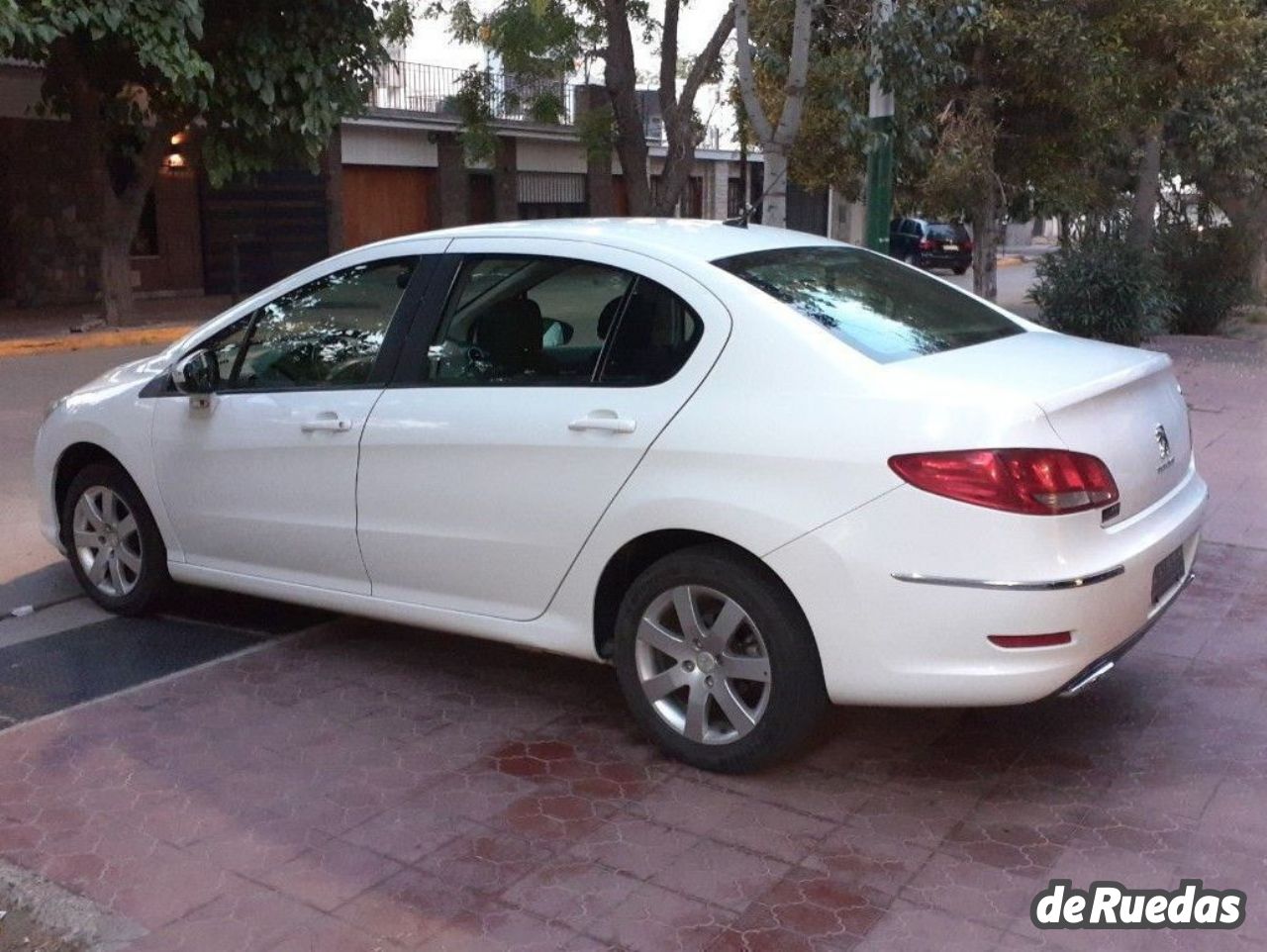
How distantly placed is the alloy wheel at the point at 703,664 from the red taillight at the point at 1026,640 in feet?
2.21

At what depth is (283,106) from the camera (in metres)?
16.7

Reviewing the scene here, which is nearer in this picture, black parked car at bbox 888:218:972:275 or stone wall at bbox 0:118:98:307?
stone wall at bbox 0:118:98:307

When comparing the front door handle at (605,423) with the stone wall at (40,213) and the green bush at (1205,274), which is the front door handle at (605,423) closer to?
the green bush at (1205,274)

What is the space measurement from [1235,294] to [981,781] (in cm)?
1681

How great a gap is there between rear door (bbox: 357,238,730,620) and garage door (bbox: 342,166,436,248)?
23665 mm

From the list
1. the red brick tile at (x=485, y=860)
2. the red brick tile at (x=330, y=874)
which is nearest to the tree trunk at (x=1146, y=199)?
the red brick tile at (x=485, y=860)

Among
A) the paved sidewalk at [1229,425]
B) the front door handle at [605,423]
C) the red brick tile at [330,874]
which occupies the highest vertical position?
the front door handle at [605,423]

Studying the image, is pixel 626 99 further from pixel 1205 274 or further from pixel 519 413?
pixel 519 413

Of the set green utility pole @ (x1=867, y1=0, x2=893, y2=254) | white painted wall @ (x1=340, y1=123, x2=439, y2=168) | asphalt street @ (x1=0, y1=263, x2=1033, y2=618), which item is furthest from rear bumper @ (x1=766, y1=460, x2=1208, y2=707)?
white painted wall @ (x1=340, y1=123, x2=439, y2=168)

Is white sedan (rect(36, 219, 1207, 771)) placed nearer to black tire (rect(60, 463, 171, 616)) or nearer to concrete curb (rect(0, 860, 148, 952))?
black tire (rect(60, 463, 171, 616))

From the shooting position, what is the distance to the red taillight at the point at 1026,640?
3801 millimetres

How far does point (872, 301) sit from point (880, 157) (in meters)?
3.80

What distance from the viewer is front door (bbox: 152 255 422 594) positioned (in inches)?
198

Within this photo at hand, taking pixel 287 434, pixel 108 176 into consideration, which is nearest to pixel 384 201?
pixel 108 176
